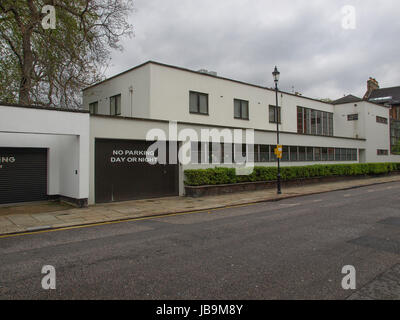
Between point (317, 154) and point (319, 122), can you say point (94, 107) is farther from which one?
point (319, 122)

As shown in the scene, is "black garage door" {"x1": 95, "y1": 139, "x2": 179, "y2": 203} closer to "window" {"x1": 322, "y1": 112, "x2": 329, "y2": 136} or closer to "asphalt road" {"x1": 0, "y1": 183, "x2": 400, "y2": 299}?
"asphalt road" {"x1": 0, "y1": 183, "x2": 400, "y2": 299}

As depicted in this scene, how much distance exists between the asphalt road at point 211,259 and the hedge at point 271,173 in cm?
667

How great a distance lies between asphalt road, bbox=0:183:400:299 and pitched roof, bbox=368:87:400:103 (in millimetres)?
57044

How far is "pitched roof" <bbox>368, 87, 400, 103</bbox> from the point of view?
55797mm

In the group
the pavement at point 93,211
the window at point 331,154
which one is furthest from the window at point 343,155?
the pavement at point 93,211

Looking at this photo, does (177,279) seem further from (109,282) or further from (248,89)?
(248,89)

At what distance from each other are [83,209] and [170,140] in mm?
5813

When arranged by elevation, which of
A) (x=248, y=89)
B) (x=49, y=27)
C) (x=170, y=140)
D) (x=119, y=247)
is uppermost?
(x=49, y=27)

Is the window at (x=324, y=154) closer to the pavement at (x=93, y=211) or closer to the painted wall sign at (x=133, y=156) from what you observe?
the pavement at (x=93, y=211)

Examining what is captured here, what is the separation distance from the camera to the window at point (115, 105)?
70.2ft

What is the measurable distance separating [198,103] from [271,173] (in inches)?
277

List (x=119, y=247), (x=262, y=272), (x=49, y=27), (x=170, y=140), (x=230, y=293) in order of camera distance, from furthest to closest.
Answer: (x=49, y=27) → (x=170, y=140) → (x=119, y=247) → (x=262, y=272) → (x=230, y=293)

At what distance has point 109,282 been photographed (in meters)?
4.42
